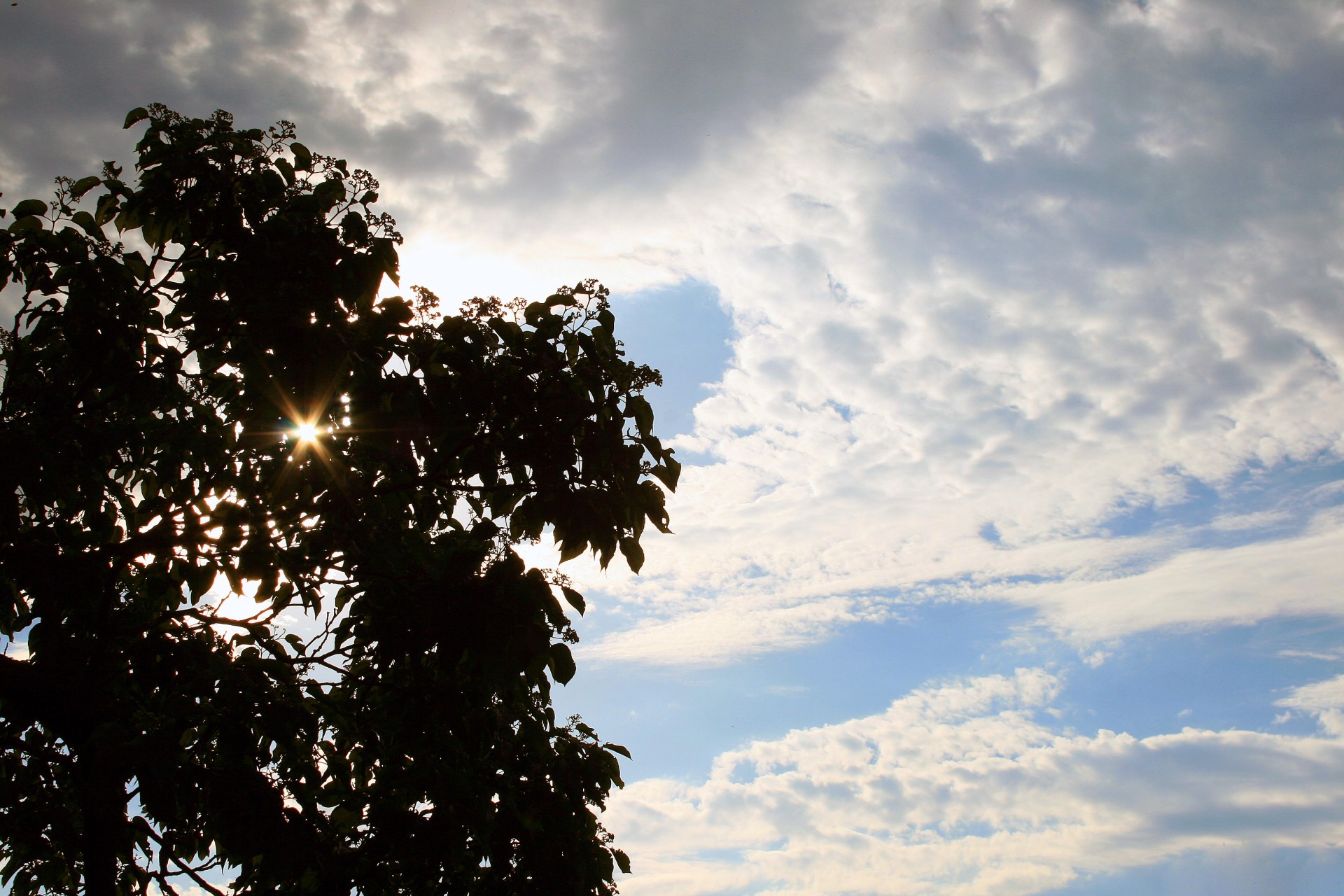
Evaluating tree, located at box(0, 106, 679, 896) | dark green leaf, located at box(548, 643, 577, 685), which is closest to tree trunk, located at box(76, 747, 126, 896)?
tree, located at box(0, 106, 679, 896)

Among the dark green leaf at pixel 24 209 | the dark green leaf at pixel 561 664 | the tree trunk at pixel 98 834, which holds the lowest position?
the tree trunk at pixel 98 834

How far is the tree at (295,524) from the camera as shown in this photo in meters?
5.02

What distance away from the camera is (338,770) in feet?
19.3

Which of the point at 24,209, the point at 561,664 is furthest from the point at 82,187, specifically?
the point at 561,664

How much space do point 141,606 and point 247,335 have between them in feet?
5.98

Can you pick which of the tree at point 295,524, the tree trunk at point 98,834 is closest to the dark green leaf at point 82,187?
the tree at point 295,524

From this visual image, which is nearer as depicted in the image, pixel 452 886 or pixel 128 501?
pixel 452 886

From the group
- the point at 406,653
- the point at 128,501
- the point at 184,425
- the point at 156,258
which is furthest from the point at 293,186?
the point at 406,653

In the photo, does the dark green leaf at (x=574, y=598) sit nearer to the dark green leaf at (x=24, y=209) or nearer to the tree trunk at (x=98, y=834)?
the tree trunk at (x=98, y=834)

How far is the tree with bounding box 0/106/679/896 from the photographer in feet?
16.5

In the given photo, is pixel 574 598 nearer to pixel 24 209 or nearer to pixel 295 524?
pixel 295 524

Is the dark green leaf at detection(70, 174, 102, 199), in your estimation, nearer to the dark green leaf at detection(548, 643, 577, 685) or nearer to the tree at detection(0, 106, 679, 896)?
the tree at detection(0, 106, 679, 896)

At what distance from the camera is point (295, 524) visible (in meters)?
5.71

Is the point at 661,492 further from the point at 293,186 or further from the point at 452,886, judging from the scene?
the point at 293,186
